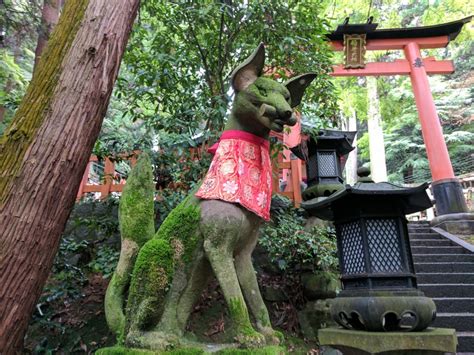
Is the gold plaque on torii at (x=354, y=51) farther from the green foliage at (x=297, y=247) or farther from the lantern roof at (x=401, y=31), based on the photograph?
the green foliage at (x=297, y=247)

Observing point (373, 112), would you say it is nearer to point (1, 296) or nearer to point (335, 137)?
point (335, 137)

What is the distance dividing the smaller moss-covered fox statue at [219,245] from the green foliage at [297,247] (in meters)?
1.74

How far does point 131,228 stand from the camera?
2387 mm

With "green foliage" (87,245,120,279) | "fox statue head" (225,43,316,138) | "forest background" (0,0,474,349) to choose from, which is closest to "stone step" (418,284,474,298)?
"forest background" (0,0,474,349)

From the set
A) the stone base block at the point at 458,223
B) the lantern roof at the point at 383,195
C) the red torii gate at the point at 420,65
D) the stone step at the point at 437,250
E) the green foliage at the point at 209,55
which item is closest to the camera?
the lantern roof at the point at 383,195

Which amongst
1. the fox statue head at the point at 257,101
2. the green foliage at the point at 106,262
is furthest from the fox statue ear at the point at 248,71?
the green foliage at the point at 106,262

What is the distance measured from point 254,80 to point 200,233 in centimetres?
108

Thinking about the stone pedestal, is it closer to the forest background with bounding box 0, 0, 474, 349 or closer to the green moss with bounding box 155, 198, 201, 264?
the green moss with bounding box 155, 198, 201, 264

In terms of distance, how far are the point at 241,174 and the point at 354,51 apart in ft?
24.9

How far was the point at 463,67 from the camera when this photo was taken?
55.9ft

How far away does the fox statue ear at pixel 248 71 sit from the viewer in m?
2.21

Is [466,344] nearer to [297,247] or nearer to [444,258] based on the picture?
[297,247]

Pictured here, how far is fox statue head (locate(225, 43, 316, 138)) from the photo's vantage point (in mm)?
2064

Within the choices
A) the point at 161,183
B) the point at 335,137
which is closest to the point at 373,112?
the point at 335,137
